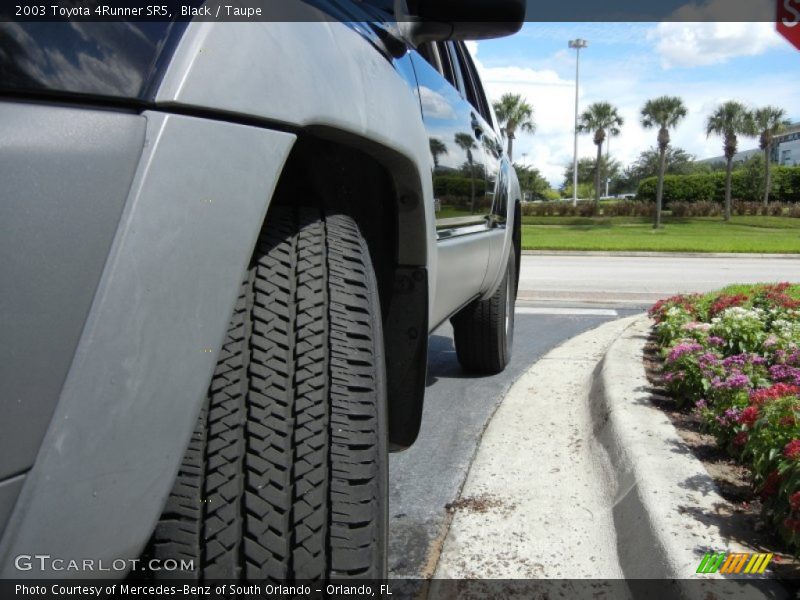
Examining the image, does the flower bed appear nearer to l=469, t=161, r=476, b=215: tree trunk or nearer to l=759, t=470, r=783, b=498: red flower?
l=759, t=470, r=783, b=498: red flower

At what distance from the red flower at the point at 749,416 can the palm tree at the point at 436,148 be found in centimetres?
140

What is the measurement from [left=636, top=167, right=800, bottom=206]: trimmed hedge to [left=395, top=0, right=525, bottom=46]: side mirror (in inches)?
2291

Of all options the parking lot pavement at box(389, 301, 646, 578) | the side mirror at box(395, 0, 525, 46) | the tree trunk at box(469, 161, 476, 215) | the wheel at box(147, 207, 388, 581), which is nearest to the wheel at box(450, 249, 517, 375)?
the parking lot pavement at box(389, 301, 646, 578)

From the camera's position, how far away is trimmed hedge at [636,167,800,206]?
188 feet

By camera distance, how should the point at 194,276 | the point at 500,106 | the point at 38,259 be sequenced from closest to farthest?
the point at 38,259
the point at 194,276
the point at 500,106

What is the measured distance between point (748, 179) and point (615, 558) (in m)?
61.5

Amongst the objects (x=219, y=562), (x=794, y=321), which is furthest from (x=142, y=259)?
(x=794, y=321)

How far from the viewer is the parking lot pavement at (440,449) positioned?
267cm

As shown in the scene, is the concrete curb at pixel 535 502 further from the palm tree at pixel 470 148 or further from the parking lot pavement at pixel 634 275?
the parking lot pavement at pixel 634 275

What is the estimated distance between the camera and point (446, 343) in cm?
622

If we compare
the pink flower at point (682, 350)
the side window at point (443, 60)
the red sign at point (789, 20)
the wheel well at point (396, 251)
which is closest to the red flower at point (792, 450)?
the wheel well at point (396, 251)

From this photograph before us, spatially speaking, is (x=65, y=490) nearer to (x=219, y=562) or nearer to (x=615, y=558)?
(x=219, y=562)

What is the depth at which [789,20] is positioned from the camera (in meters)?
2.53

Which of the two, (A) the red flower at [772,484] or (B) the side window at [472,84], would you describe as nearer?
(A) the red flower at [772,484]
